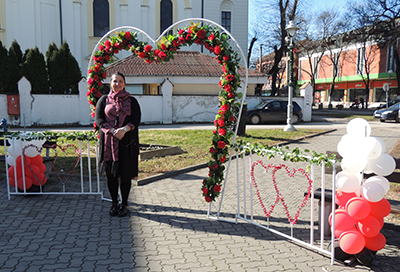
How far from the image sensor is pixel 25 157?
580 centimetres

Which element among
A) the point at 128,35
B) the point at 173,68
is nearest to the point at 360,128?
the point at 128,35

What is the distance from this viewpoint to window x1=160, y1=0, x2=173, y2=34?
3055cm

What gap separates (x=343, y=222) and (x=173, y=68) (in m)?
21.4

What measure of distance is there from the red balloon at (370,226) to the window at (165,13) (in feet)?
96.1

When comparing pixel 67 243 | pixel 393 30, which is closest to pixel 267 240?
pixel 67 243

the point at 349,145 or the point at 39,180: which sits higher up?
the point at 349,145

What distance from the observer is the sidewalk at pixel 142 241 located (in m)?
3.54

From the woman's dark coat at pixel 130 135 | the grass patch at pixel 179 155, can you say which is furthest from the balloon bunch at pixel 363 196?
the grass patch at pixel 179 155

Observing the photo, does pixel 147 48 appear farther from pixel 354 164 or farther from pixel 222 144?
pixel 354 164

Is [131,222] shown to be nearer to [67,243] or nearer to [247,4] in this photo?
[67,243]

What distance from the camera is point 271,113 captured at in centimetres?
2016

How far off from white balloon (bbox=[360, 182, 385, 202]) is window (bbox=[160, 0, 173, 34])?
29.2 m

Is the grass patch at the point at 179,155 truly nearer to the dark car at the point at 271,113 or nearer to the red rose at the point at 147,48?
the red rose at the point at 147,48

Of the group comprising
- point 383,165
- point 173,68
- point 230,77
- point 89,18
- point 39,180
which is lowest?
point 39,180
